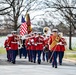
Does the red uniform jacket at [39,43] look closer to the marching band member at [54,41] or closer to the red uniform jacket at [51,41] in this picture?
the red uniform jacket at [51,41]

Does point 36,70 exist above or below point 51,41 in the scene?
below

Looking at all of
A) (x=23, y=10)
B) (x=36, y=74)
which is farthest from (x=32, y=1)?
(x=36, y=74)

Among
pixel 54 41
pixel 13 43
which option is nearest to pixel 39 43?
pixel 13 43

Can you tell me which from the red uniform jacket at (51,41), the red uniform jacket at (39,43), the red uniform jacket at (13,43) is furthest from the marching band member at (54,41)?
the red uniform jacket at (13,43)

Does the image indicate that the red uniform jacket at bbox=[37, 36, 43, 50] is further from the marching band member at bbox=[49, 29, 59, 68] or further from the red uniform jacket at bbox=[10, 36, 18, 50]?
the marching band member at bbox=[49, 29, 59, 68]

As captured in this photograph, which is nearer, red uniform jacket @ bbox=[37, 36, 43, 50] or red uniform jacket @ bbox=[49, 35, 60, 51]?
red uniform jacket @ bbox=[49, 35, 60, 51]

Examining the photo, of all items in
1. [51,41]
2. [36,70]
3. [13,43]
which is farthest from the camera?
[13,43]

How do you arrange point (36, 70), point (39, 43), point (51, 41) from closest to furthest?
point (36, 70) → point (51, 41) → point (39, 43)

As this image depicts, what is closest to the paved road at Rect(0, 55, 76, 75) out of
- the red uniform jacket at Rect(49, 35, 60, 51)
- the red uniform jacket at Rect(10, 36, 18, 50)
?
the red uniform jacket at Rect(49, 35, 60, 51)

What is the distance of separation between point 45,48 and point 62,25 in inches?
1003

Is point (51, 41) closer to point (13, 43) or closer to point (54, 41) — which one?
point (54, 41)

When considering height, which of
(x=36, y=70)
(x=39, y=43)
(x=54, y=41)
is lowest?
(x=36, y=70)

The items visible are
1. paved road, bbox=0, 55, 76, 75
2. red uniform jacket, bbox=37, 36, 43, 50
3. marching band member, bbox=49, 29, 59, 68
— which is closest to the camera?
paved road, bbox=0, 55, 76, 75

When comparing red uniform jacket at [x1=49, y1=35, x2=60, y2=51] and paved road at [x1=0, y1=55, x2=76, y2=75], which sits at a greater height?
red uniform jacket at [x1=49, y1=35, x2=60, y2=51]
